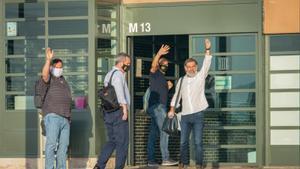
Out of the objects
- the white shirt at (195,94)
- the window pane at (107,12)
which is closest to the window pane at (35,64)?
the window pane at (107,12)

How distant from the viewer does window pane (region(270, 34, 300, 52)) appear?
15.5 metres

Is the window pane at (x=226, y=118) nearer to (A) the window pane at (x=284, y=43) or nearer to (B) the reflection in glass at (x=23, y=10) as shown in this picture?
(A) the window pane at (x=284, y=43)

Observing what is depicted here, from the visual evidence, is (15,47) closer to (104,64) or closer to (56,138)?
(104,64)

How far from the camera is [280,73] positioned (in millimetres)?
15594

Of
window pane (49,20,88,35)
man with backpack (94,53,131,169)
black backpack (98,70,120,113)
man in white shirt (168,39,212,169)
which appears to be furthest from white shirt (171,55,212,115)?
window pane (49,20,88,35)

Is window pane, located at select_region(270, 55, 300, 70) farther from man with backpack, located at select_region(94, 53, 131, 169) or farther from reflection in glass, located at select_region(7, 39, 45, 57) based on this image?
reflection in glass, located at select_region(7, 39, 45, 57)

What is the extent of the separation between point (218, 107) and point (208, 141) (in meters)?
0.69

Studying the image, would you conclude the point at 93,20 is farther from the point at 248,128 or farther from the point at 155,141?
the point at 248,128

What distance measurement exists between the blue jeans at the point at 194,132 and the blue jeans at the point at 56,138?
2006mm

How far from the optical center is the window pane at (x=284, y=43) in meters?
15.5

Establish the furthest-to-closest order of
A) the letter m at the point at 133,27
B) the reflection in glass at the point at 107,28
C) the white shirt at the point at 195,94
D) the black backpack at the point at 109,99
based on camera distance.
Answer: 1. the letter m at the point at 133,27
2. the reflection in glass at the point at 107,28
3. the white shirt at the point at 195,94
4. the black backpack at the point at 109,99

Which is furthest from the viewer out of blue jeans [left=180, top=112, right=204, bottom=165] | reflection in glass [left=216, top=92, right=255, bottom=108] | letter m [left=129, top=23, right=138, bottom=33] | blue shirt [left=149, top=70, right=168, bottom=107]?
letter m [left=129, top=23, right=138, bottom=33]

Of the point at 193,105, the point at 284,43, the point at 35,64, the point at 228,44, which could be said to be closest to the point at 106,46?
the point at 35,64

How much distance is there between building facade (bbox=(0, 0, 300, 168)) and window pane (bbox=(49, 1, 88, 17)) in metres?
0.02
